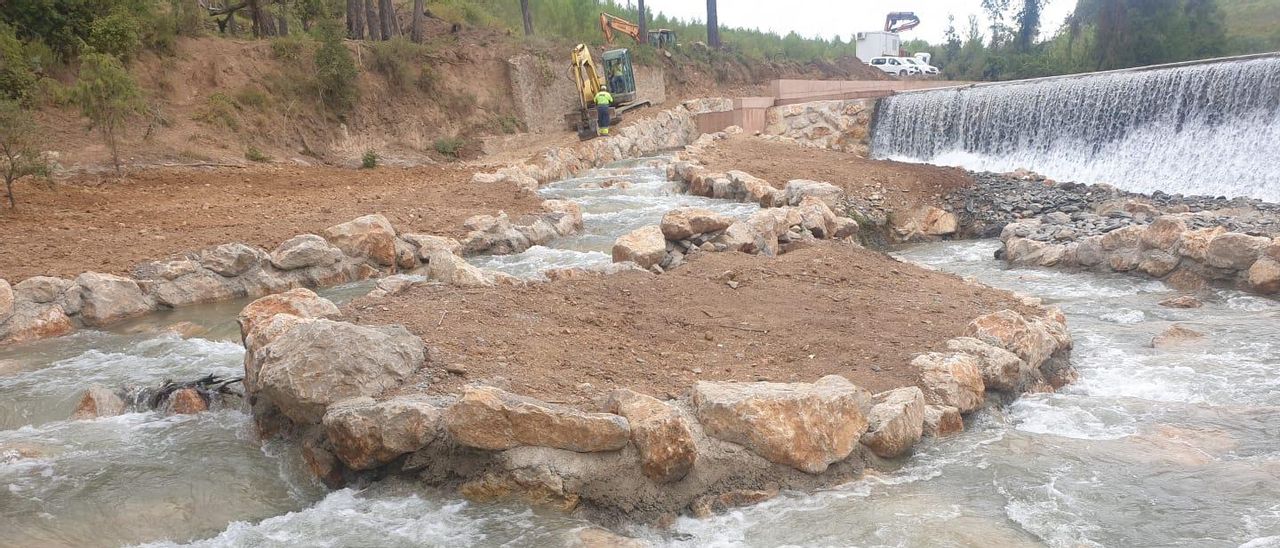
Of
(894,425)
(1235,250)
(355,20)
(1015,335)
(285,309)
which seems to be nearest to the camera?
(894,425)

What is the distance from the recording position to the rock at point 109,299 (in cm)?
827

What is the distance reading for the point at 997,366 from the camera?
224 inches

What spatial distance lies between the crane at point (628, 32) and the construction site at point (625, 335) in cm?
1294

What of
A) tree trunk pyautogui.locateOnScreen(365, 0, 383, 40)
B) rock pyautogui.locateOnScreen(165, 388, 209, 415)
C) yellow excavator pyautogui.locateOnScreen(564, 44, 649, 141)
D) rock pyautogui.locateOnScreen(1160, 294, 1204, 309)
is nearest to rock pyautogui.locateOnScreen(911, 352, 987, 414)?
rock pyautogui.locateOnScreen(1160, 294, 1204, 309)

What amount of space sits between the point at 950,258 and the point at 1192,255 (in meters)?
3.12

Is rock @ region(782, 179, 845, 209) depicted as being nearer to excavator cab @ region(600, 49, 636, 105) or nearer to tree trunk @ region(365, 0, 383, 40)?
excavator cab @ region(600, 49, 636, 105)

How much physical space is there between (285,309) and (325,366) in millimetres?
1748

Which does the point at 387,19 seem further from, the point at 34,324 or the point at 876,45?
the point at 876,45

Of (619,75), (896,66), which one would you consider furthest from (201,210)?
(896,66)

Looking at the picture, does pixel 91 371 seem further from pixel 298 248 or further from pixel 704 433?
pixel 704 433

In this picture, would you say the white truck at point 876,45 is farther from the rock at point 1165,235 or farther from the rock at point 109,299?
the rock at point 109,299

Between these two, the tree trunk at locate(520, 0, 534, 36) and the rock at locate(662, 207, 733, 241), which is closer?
the rock at locate(662, 207, 733, 241)

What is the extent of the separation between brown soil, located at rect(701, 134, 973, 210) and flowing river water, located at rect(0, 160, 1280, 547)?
8549 mm

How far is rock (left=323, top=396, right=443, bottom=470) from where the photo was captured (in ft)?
15.0
